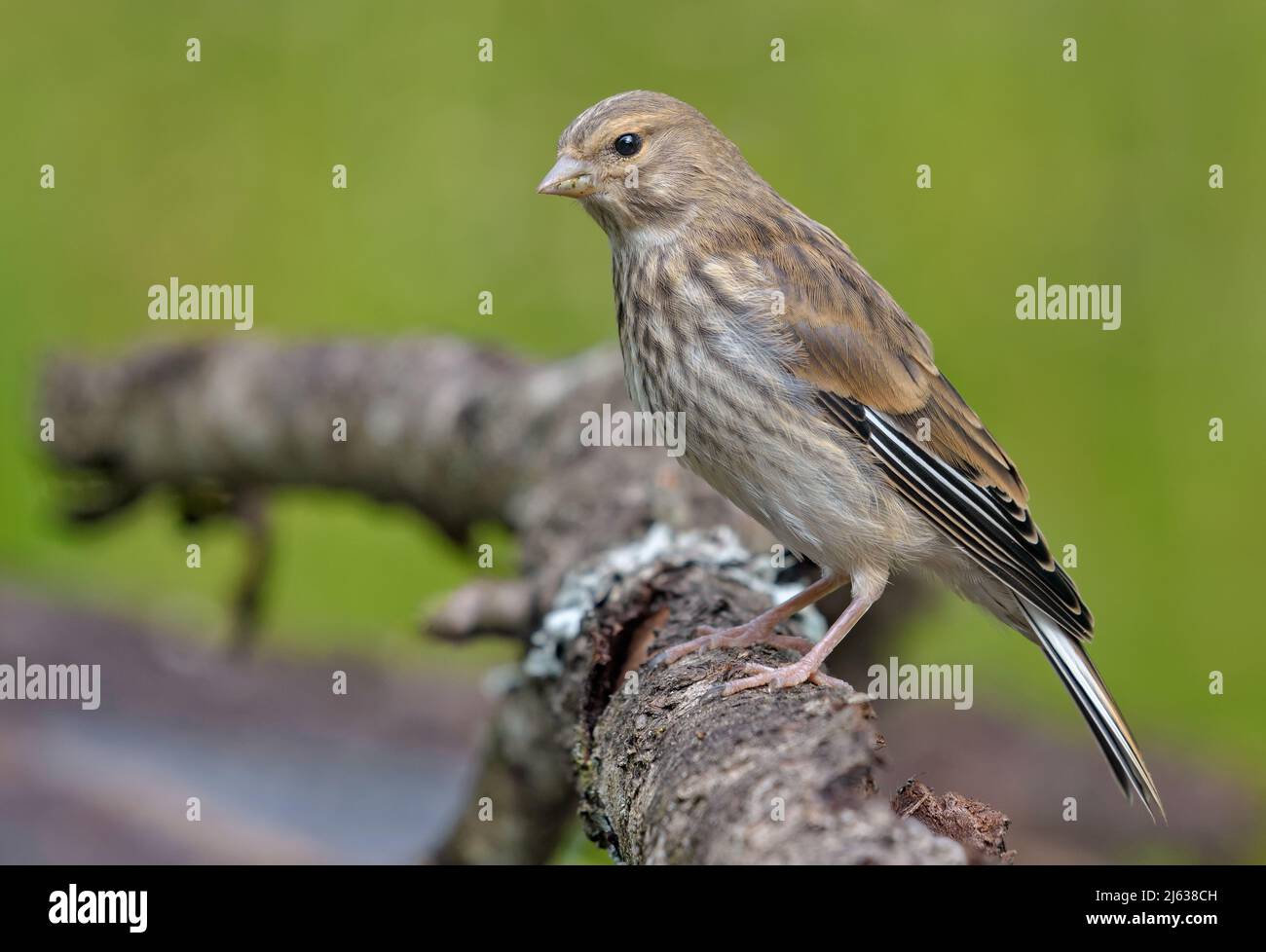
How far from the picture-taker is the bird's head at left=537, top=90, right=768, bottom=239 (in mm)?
3709

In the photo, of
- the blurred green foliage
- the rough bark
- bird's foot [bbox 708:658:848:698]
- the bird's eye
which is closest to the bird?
the bird's eye

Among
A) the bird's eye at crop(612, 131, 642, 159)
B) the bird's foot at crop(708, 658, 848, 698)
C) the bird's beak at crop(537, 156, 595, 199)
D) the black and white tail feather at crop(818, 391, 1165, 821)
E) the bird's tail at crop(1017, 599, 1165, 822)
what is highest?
the bird's eye at crop(612, 131, 642, 159)

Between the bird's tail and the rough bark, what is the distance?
1.98 ft

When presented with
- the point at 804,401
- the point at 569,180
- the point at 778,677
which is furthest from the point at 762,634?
the point at 569,180

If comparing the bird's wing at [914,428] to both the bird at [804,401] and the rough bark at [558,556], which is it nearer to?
the bird at [804,401]

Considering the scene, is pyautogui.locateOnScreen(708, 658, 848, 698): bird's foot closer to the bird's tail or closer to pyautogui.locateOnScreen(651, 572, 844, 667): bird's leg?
pyautogui.locateOnScreen(651, 572, 844, 667): bird's leg

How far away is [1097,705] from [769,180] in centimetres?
366

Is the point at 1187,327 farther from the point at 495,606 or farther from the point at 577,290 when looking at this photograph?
the point at 495,606

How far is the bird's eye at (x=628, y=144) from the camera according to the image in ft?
12.2

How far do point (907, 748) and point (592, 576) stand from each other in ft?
8.21

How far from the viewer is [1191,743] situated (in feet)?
19.5

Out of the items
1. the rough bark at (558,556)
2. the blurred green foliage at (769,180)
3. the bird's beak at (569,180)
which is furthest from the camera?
the blurred green foliage at (769,180)

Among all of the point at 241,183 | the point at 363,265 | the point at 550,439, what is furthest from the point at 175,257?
the point at 550,439

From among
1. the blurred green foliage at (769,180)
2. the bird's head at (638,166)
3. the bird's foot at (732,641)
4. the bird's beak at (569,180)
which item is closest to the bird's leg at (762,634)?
the bird's foot at (732,641)
